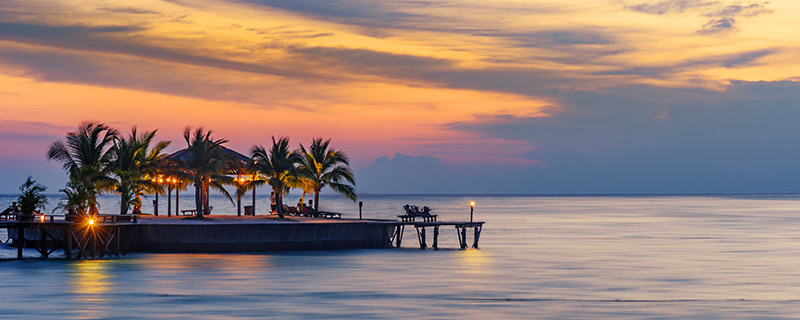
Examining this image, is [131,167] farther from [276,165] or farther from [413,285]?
[413,285]

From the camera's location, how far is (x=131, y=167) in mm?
53750

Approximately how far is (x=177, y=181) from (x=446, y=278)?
22.7 metres

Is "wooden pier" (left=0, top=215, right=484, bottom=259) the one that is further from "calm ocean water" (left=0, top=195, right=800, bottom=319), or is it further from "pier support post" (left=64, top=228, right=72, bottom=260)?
"calm ocean water" (left=0, top=195, right=800, bottom=319)

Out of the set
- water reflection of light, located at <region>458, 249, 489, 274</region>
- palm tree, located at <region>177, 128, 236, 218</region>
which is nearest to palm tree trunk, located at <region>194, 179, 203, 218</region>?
palm tree, located at <region>177, 128, 236, 218</region>


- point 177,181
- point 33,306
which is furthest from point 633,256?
point 33,306

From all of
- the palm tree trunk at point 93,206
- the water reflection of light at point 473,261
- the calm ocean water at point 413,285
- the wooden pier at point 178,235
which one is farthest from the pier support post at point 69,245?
the water reflection of light at point 473,261

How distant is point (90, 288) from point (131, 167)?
18.9m

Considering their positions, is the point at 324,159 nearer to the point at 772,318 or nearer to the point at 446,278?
the point at 446,278

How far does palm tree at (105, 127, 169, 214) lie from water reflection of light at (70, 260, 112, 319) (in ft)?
25.1

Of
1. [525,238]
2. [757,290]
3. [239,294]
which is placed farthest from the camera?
[525,238]

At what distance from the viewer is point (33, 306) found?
3128cm

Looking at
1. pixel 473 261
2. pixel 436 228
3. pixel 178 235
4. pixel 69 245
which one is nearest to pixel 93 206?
pixel 69 245

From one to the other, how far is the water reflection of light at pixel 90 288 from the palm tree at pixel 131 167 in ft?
25.1

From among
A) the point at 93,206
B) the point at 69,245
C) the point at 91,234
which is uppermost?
the point at 93,206
